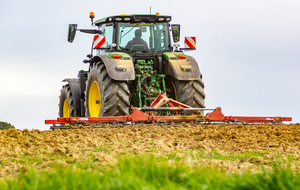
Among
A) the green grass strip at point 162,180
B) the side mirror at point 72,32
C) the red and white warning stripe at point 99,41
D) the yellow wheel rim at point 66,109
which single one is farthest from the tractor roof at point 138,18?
the green grass strip at point 162,180

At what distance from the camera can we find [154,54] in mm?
10750

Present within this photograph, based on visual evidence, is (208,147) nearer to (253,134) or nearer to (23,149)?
(253,134)

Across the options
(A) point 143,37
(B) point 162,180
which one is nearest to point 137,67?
(A) point 143,37

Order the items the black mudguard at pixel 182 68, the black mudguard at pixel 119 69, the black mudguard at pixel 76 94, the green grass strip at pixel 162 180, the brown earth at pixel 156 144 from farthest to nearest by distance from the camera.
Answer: the black mudguard at pixel 76 94, the black mudguard at pixel 182 68, the black mudguard at pixel 119 69, the brown earth at pixel 156 144, the green grass strip at pixel 162 180

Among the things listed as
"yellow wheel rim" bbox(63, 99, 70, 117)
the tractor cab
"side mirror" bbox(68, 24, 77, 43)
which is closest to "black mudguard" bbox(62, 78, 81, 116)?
"yellow wheel rim" bbox(63, 99, 70, 117)

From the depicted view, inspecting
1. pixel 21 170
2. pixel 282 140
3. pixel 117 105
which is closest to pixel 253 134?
pixel 282 140

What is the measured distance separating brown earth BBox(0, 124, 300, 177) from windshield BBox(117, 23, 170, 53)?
2657 mm

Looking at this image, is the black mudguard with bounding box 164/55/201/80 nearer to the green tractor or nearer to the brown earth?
the green tractor

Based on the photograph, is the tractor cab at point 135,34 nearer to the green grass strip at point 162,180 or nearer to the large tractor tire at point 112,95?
the large tractor tire at point 112,95

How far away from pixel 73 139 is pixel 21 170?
9.14 ft

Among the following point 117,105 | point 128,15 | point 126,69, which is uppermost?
point 128,15

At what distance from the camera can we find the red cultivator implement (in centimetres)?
875

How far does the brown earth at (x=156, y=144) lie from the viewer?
5.41 m

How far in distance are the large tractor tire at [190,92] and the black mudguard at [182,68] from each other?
18 cm
